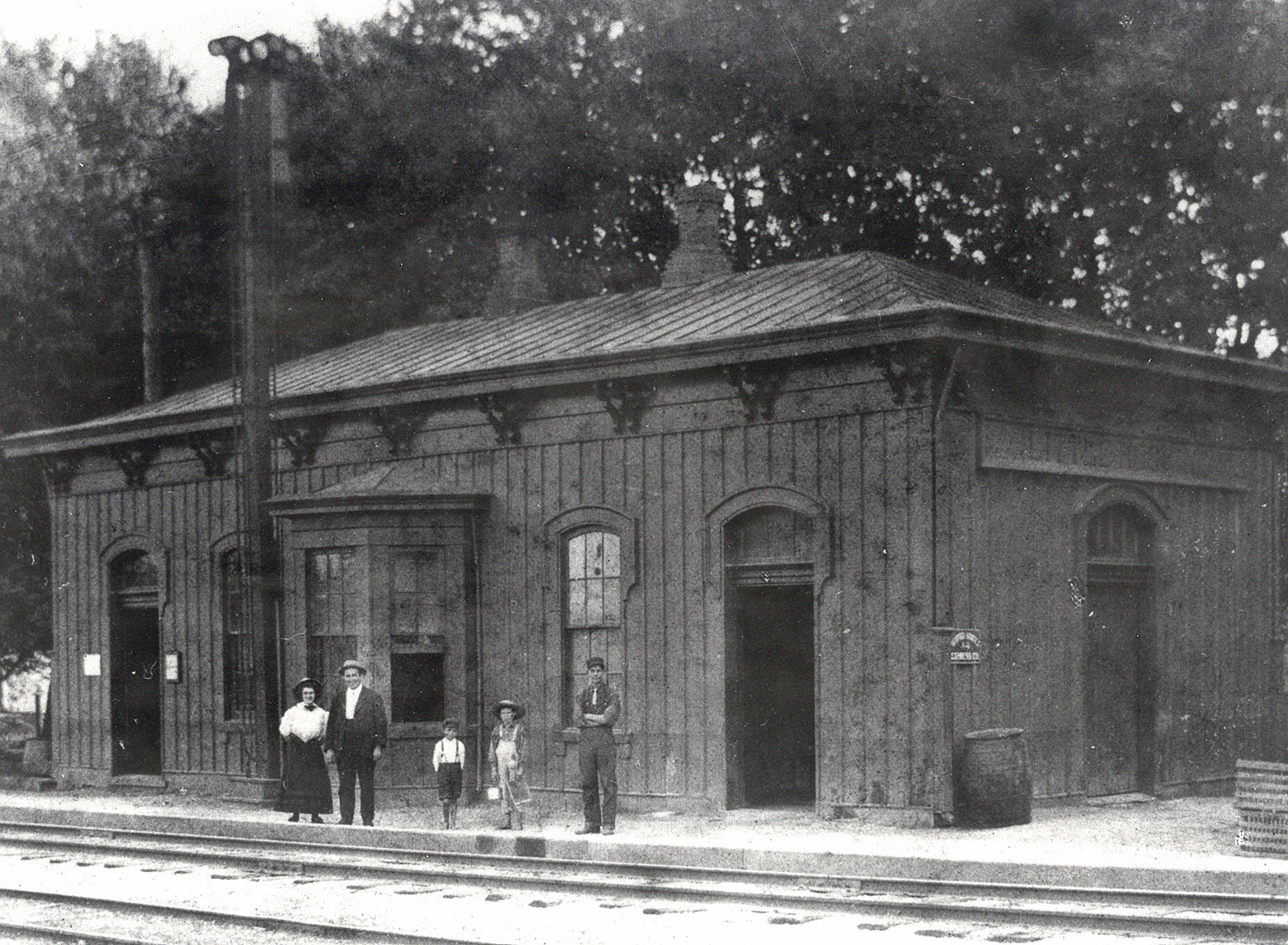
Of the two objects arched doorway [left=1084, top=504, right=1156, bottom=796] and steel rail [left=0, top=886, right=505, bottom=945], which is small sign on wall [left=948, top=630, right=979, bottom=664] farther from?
steel rail [left=0, top=886, right=505, bottom=945]

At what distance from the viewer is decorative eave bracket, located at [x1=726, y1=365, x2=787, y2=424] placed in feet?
53.7

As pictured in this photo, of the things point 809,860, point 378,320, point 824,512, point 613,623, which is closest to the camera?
point 809,860

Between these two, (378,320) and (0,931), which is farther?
(378,320)

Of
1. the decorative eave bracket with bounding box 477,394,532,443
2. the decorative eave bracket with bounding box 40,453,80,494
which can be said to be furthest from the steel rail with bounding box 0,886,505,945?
the decorative eave bracket with bounding box 40,453,80,494

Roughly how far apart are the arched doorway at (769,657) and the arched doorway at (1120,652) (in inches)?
107

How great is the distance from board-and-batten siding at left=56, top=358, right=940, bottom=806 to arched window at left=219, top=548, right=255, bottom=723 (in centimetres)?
13

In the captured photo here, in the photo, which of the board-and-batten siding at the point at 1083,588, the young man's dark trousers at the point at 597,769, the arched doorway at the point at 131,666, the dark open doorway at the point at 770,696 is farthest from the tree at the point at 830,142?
the young man's dark trousers at the point at 597,769

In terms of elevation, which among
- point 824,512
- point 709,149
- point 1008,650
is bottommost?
point 1008,650

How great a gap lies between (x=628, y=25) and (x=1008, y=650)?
1661 cm

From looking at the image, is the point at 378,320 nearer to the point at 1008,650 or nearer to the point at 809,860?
the point at 1008,650

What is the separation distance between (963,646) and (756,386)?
308 cm

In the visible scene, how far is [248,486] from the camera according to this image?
18.9 meters

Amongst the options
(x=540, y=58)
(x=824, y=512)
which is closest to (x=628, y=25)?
(x=540, y=58)

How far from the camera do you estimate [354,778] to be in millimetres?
16750
